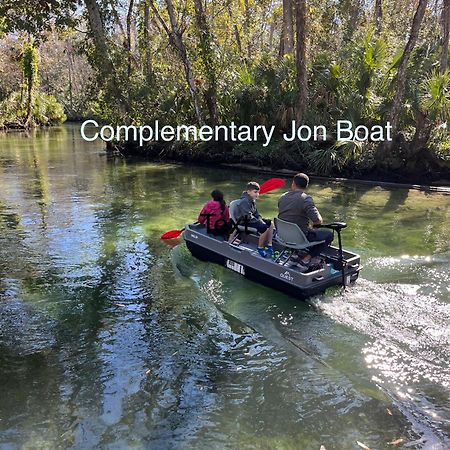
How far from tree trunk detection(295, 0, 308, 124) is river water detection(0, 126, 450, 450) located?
703 centimetres

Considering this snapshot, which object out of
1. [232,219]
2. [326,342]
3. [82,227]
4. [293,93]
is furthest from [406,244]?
[293,93]

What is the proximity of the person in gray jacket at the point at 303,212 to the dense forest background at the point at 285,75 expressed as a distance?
25.7 feet

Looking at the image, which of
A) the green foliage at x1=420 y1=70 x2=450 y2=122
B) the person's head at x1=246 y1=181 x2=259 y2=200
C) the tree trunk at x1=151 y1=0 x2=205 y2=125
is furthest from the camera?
the tree trunk at x1=151 y1=0 x2=205 y2=125

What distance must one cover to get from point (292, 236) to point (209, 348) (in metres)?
1.86

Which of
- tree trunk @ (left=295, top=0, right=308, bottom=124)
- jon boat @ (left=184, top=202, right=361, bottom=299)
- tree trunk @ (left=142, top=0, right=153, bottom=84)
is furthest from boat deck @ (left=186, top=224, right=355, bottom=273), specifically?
tree trunk @ (left=142, top=0, right=153, bottom=84)

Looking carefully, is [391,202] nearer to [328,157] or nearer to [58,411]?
[328,157]

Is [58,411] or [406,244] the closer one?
[58,411]

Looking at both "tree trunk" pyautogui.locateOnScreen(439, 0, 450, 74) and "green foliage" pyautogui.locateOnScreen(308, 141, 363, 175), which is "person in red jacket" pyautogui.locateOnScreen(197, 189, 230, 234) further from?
"tree trunk" pyautogui.locateOnScreen(439, 0, 450, 74)

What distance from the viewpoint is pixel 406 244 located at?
834cm

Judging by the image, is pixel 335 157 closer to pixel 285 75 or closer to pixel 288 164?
pixel 288 164

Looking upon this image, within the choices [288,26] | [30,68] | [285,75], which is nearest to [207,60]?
[285,75]

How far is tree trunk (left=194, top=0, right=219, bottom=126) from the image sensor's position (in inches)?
704

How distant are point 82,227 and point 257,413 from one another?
680 centimetres

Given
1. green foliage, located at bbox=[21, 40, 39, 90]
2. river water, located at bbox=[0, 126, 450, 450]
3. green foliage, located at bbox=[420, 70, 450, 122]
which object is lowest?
river water, located at bbox=[0, 126, 450, 450]
